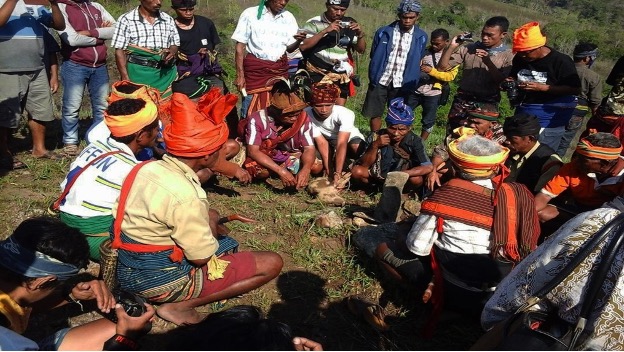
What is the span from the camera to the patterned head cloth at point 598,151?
135 inches

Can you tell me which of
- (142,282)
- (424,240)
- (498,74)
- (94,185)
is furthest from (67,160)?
(498,74)

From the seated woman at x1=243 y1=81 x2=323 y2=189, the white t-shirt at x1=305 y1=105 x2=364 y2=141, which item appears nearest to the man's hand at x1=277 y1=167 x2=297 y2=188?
the seated woman at x1=243 y1=81 x2=323 y2=189

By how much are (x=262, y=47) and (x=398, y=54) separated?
4.94 feet

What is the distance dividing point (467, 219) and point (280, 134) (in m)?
Answer: 2.46

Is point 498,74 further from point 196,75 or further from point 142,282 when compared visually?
point 142,282

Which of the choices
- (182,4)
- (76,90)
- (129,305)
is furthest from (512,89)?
(76,90)

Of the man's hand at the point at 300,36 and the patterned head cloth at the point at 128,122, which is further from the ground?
the patterned head cloth at the point at 128,122

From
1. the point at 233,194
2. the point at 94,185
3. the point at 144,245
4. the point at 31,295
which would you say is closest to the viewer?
the point at 31,295

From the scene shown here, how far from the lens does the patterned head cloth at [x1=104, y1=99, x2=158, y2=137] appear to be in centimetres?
296

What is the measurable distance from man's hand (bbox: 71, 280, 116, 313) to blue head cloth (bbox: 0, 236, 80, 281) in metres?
0.33

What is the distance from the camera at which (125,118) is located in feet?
9.72

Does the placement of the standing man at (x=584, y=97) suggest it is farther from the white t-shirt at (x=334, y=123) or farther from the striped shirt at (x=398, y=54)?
the white t-shirt at (x=334, y=123)

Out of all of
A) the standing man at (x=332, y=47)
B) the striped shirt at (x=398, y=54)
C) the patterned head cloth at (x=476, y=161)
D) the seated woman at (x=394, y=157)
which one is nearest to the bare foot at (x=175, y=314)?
the patterned head cloth at (x=476, y=161)

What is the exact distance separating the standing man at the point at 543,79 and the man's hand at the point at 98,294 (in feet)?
12.9
